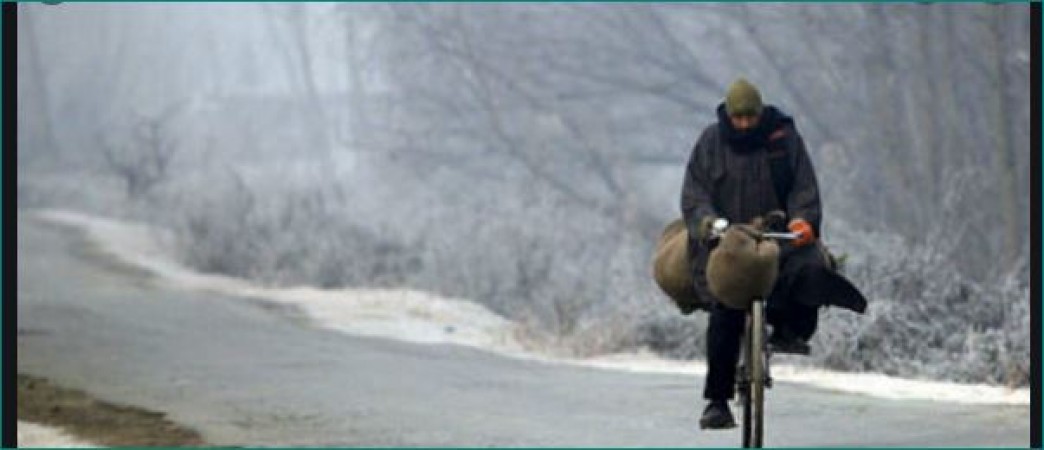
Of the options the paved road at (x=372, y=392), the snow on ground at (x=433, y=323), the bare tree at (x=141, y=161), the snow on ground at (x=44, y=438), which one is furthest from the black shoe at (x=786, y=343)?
the bare tree at (x=141, y=161)

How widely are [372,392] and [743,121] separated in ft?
33.1

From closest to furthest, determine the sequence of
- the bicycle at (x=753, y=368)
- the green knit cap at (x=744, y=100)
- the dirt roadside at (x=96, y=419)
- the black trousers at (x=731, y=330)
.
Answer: the green knit cap at (x=744, y=100)
the bicycle at (x=753, y=368)
the black trousers at (x=731, y=330)
the dirt roadside at (x=96, y=419)

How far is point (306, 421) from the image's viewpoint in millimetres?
14641

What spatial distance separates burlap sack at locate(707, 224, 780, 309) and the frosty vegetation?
9.60 metres

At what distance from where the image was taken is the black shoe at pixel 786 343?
700 cm

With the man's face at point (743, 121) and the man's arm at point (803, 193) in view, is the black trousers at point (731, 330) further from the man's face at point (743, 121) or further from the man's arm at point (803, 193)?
the man's face at point (743, 121)

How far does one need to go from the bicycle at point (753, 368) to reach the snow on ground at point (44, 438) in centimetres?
778

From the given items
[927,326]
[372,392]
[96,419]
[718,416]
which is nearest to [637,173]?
[927,326]

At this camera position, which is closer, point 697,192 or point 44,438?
point 697,192

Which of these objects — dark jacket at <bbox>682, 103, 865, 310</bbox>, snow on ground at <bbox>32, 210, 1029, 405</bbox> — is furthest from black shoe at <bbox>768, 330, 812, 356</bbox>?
snow on ground at <bbox>32, 210, 1029, 405</bbox>

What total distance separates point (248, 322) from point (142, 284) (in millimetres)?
5316

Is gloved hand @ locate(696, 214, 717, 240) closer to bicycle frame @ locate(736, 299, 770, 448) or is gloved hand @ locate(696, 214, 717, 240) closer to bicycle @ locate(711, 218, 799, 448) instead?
bicycle @ locate(711, 218, 799, 448)

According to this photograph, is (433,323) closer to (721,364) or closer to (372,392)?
(372,392)

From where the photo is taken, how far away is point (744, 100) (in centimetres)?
637
